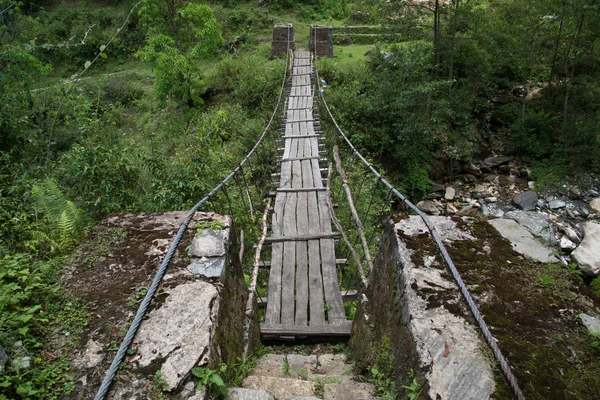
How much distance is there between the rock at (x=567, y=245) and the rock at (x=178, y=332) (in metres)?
7.60

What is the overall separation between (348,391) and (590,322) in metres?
1.23

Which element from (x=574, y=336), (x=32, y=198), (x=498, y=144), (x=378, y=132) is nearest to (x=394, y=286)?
(x=574, y=336)

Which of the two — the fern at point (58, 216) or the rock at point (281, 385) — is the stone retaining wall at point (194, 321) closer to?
the rock at point (281, 385)

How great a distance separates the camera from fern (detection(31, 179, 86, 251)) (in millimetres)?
2580

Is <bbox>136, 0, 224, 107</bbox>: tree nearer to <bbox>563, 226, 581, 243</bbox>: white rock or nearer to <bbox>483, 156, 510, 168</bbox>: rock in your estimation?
<bbox>483, 156, 510, 168</bbox>: rock

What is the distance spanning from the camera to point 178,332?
1633 millimetres

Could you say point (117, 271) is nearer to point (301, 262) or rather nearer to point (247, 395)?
point (247, 395)

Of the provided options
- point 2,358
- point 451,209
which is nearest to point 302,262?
point 2,358

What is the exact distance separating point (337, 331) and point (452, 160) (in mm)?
8066

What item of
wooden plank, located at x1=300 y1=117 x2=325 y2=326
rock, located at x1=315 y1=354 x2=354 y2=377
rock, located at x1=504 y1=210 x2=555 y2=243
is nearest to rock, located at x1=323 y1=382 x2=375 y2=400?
rock, located at x1=315 y1=354 x2=354 y2=377

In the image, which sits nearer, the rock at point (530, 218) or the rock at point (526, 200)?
the rock at point (530, 218)

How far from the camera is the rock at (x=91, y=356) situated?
1.50 m

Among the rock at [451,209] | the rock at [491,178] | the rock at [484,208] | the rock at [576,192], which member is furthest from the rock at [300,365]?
the rock at [576,192]

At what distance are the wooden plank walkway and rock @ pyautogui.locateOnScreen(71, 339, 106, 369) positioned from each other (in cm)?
168
